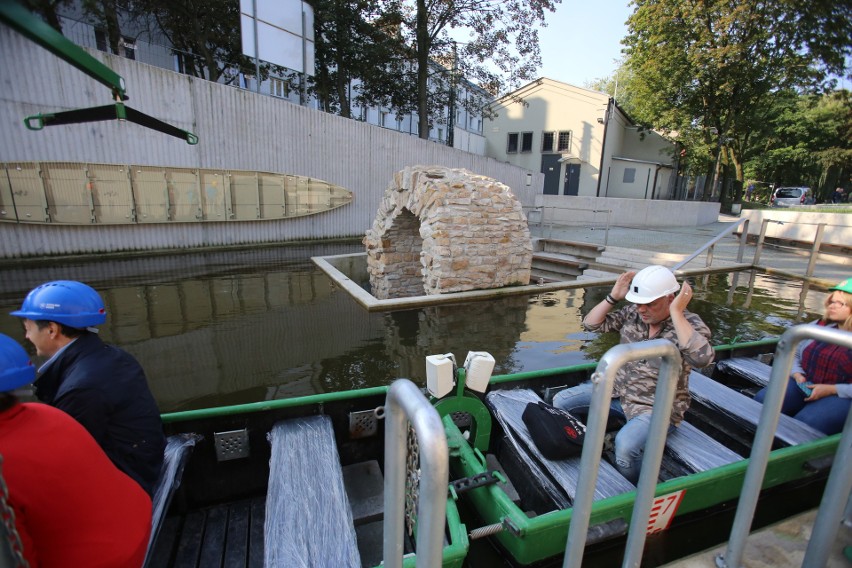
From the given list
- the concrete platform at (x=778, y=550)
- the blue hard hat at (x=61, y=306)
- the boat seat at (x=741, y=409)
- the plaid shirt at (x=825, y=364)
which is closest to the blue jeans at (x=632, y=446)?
the concrete platform at (x=778, y=550)

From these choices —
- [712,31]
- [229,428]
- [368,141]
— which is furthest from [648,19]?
[229,428]

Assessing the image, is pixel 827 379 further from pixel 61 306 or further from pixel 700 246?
pixel 700 246

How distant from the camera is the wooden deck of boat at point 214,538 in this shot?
2461mm

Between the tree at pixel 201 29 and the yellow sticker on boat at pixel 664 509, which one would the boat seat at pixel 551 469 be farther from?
the tree at pixel 201 29

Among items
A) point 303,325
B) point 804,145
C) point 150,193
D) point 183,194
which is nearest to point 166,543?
point 303,325

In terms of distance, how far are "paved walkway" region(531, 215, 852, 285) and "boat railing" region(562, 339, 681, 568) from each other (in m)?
11.9

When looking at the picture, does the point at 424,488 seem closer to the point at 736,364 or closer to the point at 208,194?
the point at 736,364

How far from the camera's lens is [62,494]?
147cm

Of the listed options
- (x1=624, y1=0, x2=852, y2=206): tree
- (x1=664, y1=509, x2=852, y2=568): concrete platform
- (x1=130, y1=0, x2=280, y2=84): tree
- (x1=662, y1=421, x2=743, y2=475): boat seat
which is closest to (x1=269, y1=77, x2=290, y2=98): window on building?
(x1=130, y1=0, x2=280, y2=84): tree

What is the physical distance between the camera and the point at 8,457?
1332mm

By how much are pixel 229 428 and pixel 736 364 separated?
4863 mm

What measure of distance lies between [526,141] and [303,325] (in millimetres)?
22420

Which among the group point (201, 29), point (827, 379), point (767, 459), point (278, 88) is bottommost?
point (827, 379)

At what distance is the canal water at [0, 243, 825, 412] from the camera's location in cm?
544
